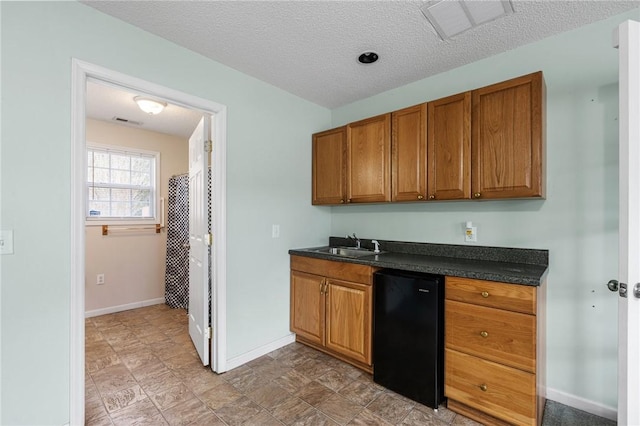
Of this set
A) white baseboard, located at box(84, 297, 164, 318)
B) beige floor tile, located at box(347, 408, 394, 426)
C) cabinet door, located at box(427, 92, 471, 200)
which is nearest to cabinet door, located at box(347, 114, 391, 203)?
cabinet door, located at box(427, 92, 471, 200)

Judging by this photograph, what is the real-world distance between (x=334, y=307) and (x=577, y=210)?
1851mm

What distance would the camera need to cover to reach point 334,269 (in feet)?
8.11

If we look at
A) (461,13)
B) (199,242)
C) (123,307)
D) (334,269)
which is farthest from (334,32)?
(123,307)

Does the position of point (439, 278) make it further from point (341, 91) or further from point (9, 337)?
point (9, 337)

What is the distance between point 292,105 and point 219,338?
2249 millimetres

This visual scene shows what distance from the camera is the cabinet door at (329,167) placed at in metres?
2.81

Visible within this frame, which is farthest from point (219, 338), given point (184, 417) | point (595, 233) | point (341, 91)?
point (595, 233)

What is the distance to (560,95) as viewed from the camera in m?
1.95

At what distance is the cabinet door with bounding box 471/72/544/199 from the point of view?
177cm

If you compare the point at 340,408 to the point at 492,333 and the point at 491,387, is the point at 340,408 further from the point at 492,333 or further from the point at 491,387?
the point at 492,333

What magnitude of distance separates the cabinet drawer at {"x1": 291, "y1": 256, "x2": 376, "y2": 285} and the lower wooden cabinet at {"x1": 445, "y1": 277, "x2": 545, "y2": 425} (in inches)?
24.2

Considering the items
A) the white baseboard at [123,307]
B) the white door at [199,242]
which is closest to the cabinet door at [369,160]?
the white door at [199,242]

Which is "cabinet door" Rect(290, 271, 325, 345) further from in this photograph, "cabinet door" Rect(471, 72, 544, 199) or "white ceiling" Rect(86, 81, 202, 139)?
"white ceiling" Rect(86, 81, 202, 139)

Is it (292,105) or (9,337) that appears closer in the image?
(9,337)
